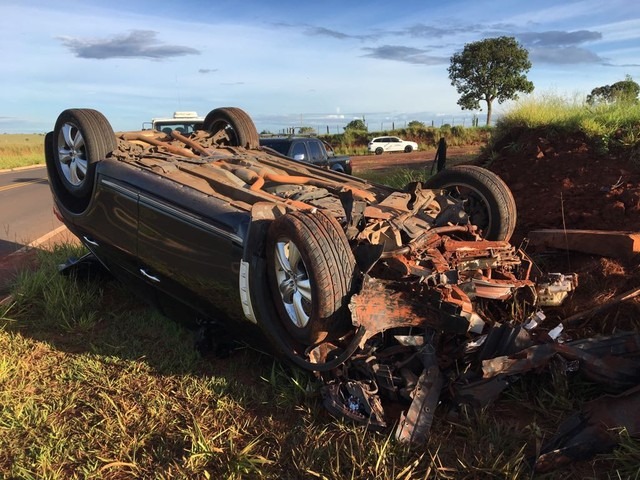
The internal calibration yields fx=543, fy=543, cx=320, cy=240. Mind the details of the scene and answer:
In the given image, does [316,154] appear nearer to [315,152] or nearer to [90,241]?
[315,152]

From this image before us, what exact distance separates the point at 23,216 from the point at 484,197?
10.6 metres

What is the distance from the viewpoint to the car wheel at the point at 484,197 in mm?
4457

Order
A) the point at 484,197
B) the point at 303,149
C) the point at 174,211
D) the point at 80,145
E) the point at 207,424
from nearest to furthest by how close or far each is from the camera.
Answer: the point at 207,424 → the point at 174,211 → the point at 484,197 → the point at 80,145 → the point at 303,149

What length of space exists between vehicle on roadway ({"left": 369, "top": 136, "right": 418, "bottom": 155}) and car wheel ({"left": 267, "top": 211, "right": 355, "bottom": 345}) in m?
33.8

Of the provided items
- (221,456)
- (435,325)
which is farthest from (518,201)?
(221,456)

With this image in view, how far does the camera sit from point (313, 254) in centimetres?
302

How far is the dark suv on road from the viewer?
10.9m

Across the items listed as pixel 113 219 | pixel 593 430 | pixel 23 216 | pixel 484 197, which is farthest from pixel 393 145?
pixel 593 430

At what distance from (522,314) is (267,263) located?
1.88 m

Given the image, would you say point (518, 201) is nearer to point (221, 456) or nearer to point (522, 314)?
point (522, 314)

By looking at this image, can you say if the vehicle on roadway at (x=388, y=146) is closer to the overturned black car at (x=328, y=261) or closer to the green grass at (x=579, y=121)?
the green grass at (x=579, y=121)

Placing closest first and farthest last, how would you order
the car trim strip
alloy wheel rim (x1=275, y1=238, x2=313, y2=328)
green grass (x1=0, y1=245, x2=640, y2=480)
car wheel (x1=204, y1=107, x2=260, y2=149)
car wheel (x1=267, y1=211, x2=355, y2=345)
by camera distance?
1. green grass (x1=0, y1=245, x2=640, y2=480)
2. car wheel (x1=267, y1=211, x2=355, y2=345)
3. alloy wheel rim (x1=275, y1=238, x2=313, y2=328)
4. the car trim strip
5. car wheel (x1=204, y1=107, x2=260, y2=149)

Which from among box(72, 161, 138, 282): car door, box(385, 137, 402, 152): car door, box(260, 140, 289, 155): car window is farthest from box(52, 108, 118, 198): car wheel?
box(385, 137, 402, 152): car door

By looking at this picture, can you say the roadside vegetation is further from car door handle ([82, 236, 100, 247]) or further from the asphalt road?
the asphalt road
